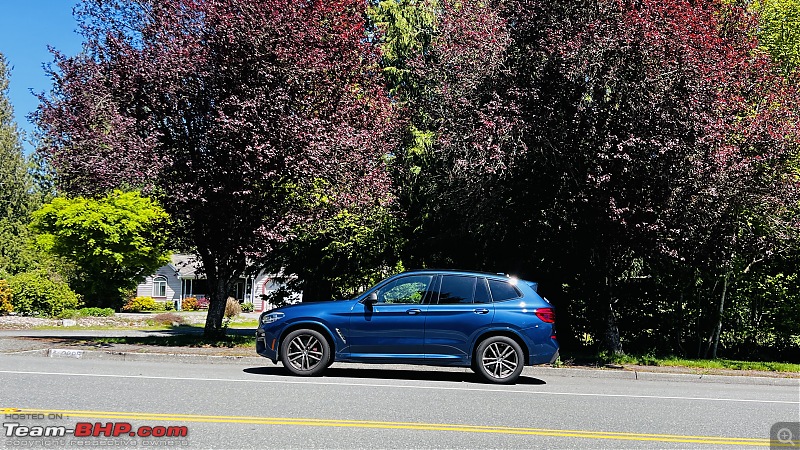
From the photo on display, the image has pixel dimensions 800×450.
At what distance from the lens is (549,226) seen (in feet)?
55.6

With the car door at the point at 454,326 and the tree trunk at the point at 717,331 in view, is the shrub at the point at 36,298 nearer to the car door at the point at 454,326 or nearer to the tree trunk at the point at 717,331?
the car door at the point at 454,326

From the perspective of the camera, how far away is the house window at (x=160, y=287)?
58.2 m

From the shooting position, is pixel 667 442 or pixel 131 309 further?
pixel 131 309

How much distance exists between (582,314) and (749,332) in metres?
3.83

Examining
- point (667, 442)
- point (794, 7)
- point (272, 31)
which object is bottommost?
point (667, 442)

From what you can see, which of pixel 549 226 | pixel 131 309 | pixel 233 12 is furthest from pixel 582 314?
pixel 131 309

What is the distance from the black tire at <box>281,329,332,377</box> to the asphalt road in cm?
29

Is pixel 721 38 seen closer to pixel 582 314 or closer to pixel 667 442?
pixel 582 314

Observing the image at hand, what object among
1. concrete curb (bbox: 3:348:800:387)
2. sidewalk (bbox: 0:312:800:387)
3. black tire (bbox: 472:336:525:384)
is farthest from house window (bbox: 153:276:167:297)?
black tire (bbox: 472:336:525:384)

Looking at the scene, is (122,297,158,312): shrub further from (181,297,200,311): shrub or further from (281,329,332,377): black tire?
(281,329,332,377): black tire

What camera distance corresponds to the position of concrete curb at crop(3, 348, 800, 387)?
13.9 meters

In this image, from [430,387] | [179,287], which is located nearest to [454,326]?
[430,387]

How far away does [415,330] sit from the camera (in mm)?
11844

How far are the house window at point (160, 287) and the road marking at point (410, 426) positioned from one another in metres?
52.6
